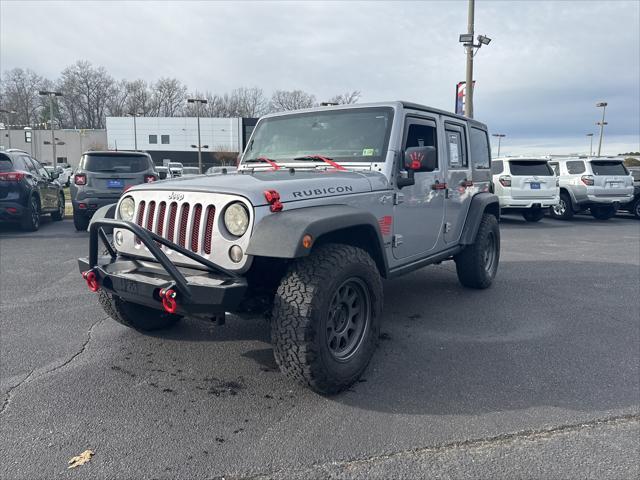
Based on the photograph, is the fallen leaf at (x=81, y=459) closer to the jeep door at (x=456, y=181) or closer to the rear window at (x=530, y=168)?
the jeep door at (x=456, y=181)

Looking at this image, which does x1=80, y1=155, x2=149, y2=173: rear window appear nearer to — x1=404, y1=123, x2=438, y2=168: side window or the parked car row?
x1=404, y1=123, x2=438, y2=168: side window

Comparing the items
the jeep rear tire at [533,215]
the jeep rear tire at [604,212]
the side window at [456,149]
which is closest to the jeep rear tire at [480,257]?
the side window at [456,149]

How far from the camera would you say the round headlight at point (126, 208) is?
3658mm

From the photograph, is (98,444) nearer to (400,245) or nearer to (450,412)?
(450,412)

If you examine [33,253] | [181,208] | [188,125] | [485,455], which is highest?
[188,125]

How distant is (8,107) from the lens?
71.4 m

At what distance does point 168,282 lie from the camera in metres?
2.93

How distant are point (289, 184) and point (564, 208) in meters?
13.8

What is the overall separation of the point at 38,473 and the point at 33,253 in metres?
6.56

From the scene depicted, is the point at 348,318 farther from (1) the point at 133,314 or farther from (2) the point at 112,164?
(2) the point at 112,164

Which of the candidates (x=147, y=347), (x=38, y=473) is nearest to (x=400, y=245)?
(x=147, y=347)

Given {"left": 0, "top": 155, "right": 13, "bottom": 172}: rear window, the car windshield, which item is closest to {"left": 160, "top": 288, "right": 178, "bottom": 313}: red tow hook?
the car windshield

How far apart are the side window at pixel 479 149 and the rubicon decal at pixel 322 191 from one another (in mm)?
2714

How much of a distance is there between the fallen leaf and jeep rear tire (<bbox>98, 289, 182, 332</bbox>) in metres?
1.45
